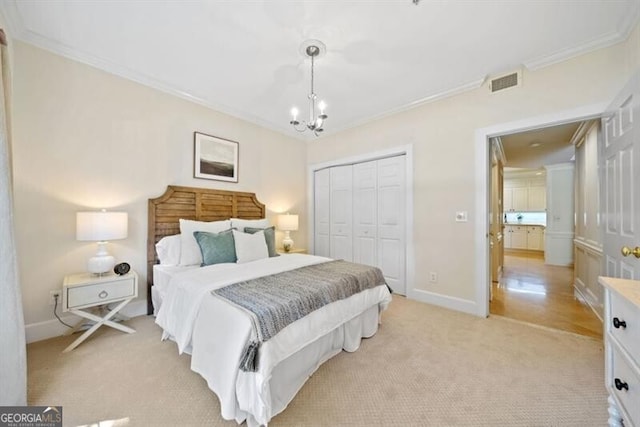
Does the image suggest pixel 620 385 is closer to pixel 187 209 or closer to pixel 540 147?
pixel 187 209

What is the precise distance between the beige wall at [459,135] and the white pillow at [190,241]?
104 inches

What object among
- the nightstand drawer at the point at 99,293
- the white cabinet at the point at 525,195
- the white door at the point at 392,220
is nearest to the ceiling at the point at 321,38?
the white door at the point at 392,220

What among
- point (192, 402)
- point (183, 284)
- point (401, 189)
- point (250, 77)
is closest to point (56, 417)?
point (192, 402)

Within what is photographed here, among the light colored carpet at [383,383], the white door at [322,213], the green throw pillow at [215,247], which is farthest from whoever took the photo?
the white door at [322,213]

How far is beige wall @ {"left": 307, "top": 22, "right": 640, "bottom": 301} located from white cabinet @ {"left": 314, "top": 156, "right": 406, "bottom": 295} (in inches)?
11.0

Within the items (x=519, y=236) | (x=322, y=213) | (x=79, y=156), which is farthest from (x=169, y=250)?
(x=519, y=236)

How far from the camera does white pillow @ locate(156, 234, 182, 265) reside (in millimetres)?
2678

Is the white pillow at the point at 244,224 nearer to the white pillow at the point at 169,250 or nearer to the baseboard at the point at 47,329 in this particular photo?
the white pillow at the point at 169,250

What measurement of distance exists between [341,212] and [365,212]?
49 cm

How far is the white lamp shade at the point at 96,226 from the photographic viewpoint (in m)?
2.16

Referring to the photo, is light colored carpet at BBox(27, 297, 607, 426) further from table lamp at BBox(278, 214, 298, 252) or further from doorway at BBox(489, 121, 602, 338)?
table lamp at BBox(278, 214, 298, 252)

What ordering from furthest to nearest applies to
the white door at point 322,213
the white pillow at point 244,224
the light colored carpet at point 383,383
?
the white door at point 322,213
the white pillow at point 244,224
the light colored carpet at point 383,383

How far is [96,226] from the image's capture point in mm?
2174

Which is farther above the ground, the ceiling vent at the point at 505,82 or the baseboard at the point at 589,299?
the ceiling vent at the point at 505,82
